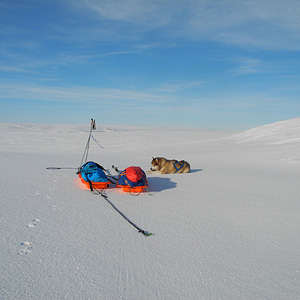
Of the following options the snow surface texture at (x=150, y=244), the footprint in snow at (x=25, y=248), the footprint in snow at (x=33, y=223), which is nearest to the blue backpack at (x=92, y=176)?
the snow surface texture at (x=150, y=244)

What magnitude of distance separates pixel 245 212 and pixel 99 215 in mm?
2455

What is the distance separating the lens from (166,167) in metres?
7.73

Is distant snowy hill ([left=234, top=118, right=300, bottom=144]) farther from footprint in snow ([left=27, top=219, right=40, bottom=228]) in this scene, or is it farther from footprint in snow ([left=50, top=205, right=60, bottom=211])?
footprint in snow ([left=27, top=219, right=40, bottom=228])

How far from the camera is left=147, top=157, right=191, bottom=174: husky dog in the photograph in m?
7.68

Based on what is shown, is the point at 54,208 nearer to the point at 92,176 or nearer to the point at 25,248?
the point at 92,176

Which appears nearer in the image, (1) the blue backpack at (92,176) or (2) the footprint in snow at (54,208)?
(2) the footprint in snow at (54,208)

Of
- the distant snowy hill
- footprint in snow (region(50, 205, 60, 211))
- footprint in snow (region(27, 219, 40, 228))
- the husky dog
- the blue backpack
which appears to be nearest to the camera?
footprint in snow (region(27, 219, 40, 228))

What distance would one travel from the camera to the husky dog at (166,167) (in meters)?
7.68

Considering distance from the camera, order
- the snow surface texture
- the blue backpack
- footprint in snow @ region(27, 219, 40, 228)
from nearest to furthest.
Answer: the snow surface texture
footprint in snow @ region(27, 219, 40, 228)
the blue backpack

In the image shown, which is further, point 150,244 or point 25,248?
point 150,244

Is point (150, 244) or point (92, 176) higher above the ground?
point (92, 176)

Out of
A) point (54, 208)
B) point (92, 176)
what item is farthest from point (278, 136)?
point (54, 208)

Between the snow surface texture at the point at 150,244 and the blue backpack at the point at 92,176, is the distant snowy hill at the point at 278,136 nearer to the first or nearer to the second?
the snow surface texture at the point at 150,244

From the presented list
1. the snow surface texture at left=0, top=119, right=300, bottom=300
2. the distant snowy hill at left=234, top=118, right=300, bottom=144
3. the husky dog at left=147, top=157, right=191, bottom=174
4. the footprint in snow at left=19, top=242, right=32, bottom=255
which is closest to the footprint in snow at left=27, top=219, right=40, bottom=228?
the snow surface texture at left=0, top=119, right=300, bottom=300
